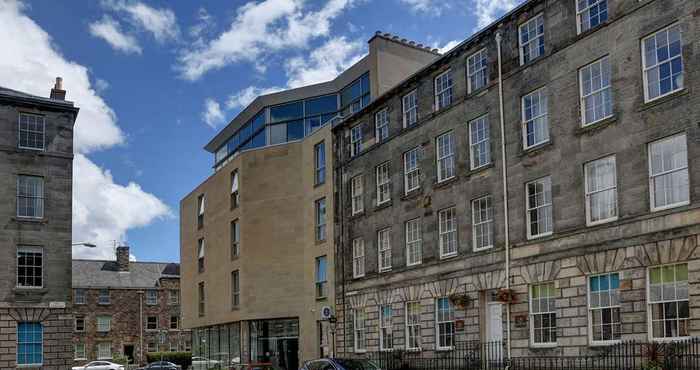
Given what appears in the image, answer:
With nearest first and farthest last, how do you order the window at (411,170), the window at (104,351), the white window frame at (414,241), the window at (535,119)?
the window at (535,119) → the white window frame at (414,241) → the window at (411,170) → the window at (104,351)

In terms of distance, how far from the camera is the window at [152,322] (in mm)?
89188

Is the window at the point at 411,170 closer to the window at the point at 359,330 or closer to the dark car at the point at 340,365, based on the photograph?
the window at the point at 359,330

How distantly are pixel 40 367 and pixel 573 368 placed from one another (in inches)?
1018

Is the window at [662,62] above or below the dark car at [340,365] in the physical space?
above

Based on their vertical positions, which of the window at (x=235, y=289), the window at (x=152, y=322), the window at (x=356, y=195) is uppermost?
the window at (x=356, y=195)

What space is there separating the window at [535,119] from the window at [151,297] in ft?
228

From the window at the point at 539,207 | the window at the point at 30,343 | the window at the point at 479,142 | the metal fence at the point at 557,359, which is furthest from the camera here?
the window at the point at 30,343

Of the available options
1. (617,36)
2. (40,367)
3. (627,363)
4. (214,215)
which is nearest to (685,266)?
(627,363)

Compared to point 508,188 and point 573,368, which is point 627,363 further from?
point 508,188

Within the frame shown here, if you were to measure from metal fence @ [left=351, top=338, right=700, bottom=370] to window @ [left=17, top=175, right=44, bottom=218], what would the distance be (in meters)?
17.7

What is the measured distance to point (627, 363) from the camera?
2259cm

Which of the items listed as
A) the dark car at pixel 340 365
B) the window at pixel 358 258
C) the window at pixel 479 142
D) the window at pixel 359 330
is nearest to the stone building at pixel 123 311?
the window at pixel 359 330

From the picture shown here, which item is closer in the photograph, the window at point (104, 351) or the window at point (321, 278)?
the window at point (321, 278)

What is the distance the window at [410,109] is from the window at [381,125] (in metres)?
1.70
